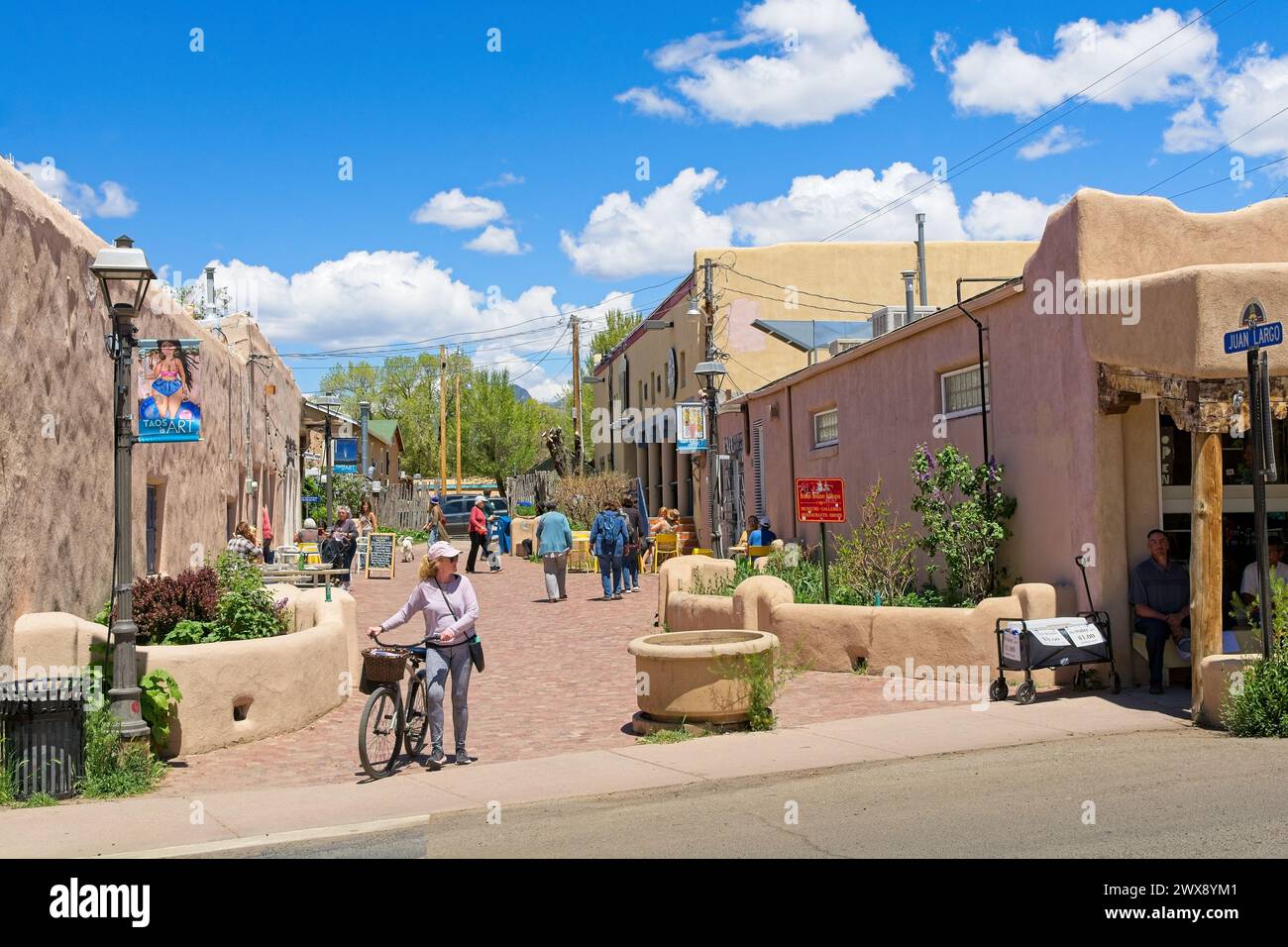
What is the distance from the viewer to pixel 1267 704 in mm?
9336

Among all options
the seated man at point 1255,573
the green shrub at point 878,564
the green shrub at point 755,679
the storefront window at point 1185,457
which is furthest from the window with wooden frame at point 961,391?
the green shrub at point 755,679

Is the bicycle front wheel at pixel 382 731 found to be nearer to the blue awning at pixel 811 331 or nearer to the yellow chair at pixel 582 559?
the blue awning at pixel 811 331

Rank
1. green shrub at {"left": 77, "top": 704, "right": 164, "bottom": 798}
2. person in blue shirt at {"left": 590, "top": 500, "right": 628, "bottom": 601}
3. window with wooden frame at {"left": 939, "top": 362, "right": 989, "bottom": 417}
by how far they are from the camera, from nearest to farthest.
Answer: green shrub at {"left": 77, "top": 704, "right": 164, "bottom": 798} < window with wooden frame at {"left": 939, "top": 362, "right": 989, "bottom": 417} < person in blue shirt at {"left": 590, "top": 500, "right": 628, "bottom": 601}

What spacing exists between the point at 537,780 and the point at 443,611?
5.24 feet

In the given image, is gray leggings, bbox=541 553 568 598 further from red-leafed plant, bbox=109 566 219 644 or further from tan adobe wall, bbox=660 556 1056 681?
red-leafed plant, bbox=109 566 219 644

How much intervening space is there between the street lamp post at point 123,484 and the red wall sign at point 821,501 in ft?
23.8

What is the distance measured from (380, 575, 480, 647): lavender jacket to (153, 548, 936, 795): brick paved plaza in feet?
3.50

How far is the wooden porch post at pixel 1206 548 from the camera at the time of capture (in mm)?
10273

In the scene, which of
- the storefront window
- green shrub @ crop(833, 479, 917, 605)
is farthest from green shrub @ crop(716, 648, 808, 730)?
the storefront window

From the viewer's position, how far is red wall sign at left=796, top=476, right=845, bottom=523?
1380 centimetres

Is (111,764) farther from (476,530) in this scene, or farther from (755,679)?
(476,530)

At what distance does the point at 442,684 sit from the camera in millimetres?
9516
